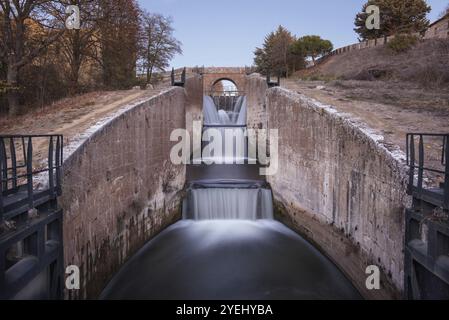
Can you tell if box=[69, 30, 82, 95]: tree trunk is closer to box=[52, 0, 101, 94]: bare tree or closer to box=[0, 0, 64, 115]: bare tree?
box=[52, 0, 101, 94]: bare tree

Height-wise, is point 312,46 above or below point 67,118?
above

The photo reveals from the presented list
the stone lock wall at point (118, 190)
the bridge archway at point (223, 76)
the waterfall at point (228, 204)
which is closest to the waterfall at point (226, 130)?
the bridge archway at point (223, 76)

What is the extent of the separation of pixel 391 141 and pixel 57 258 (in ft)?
20.0

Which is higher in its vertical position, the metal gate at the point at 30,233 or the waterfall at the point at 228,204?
the metal gate at the point at 30,233

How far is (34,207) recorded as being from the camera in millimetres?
4641

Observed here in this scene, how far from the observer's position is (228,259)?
8805mm

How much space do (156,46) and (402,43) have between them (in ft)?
58.8

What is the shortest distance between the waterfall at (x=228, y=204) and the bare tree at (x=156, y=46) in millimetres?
12439

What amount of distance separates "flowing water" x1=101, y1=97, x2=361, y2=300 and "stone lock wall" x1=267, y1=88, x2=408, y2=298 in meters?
0.52

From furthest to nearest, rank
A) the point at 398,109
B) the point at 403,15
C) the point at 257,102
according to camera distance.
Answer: the point at 403,15 → the point at 257,102 → the point at 398,109

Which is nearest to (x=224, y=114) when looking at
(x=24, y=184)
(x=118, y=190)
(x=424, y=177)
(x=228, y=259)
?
(x=228, y=259)

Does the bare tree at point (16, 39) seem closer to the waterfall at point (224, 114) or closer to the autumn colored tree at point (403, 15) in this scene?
the waterfall at point (224, 114)

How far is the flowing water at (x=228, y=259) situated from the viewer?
7.38 metres

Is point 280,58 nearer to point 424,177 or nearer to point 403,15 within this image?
point 403,15
